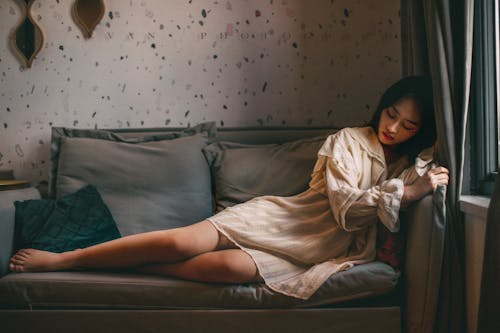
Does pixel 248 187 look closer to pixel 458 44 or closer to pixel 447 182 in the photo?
pixel 447 182

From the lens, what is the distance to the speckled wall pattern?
230cm

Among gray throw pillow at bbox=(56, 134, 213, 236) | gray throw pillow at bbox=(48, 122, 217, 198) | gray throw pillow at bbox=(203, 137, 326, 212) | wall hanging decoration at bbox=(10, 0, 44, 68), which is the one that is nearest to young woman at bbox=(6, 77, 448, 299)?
gray throw pillow at bbox=(203, 137, 326, 212)

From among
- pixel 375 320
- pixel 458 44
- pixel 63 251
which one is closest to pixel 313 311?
pixel 375 320

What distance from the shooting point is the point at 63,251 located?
5.49 ft

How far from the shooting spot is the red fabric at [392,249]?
152 cm

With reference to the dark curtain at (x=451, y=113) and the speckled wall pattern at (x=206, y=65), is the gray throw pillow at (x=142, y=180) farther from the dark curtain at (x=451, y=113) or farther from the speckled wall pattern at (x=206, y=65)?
the dark curtain at (x=451, y=113)

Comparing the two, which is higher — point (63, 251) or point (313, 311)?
point (63, 251)

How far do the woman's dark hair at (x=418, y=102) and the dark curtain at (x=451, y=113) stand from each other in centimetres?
6

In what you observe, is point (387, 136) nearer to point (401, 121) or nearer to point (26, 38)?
point (401, 121)

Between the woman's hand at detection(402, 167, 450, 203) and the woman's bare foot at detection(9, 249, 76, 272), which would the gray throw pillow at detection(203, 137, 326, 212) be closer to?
the woman's hand at detection(402, 167, 450, 203)

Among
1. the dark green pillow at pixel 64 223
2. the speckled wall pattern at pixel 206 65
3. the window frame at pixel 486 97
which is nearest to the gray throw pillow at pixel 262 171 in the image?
the speckled wall pattern at pixel 206 65

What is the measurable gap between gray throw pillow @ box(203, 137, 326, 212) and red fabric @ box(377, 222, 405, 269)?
455mm

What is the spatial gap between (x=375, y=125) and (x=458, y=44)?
41 cm

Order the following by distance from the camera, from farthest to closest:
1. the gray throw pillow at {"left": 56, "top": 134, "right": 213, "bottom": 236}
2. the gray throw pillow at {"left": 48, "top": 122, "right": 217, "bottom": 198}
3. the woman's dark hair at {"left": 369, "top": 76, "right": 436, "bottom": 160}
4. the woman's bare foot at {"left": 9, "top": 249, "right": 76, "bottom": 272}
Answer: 1. the gray throw pillow at {"left": 48, "top": 122, "right": 217, "bottom": 198}
2. the gray throw pillow at {"left": 56, "top": 134, "right": 213, "bottom": 236}
3. the woman's dark hair at {"left": 369, "top": 76, "right": 436, "bottom": 160}
4. the woman's bare foot at {"left": 9, "top": 249, "right": 76, "bottom": 272}
